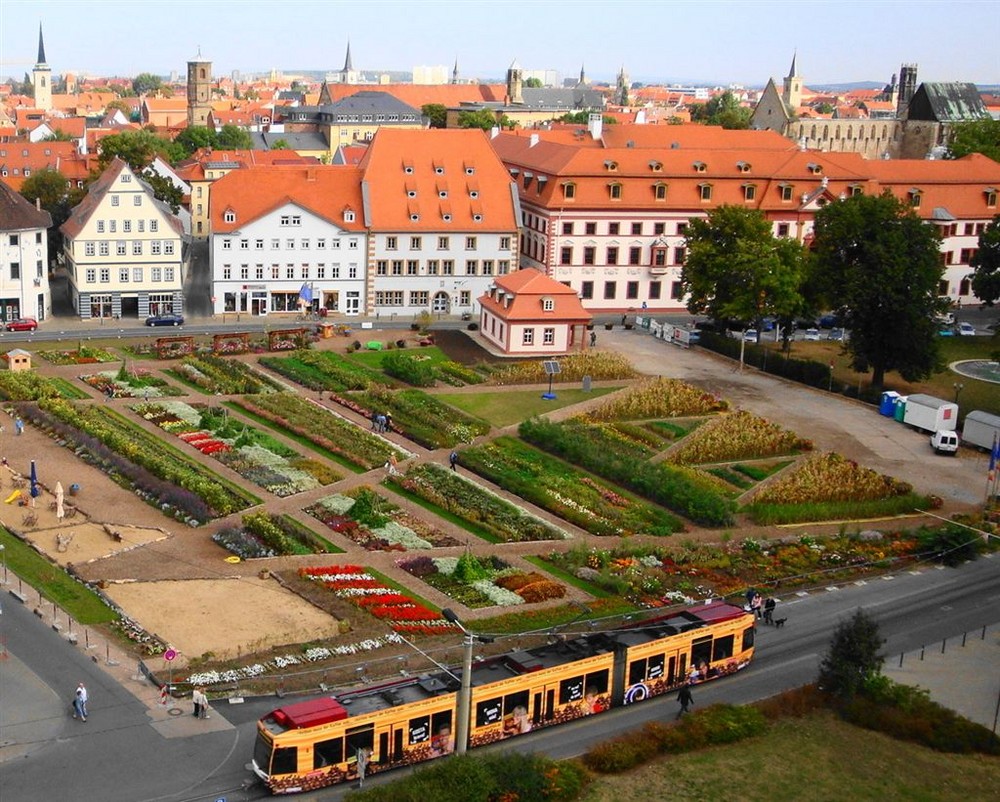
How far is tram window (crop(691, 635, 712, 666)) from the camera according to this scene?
3662 centimetres

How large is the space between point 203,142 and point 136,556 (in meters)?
104

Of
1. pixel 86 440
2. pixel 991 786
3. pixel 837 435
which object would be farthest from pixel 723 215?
pixel 991 786

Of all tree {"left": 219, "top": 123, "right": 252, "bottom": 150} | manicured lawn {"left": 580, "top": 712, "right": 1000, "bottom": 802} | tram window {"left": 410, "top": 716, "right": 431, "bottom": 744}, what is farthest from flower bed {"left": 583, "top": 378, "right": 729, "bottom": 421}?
tree {"left": 219, "top": 123, "right": 252, "bottom": 150}

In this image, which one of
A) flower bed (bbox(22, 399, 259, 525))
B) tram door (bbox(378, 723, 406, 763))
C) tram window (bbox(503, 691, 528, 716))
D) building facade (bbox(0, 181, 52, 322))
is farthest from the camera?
building facade (bbox(0, 181, 52, 322))

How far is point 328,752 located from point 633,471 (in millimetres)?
26731

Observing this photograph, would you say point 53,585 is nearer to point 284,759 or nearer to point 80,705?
point 80,705

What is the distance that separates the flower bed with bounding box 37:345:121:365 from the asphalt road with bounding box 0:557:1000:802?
107ft

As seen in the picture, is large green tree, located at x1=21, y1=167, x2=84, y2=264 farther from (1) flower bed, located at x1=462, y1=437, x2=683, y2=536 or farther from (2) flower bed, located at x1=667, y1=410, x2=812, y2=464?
(2) flower bed, located at x1=667, y1=410, x2=812, y2=464

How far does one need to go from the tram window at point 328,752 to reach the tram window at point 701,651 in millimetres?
11281

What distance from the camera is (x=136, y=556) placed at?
44.3 metres

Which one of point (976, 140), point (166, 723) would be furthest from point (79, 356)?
point (976, 140)

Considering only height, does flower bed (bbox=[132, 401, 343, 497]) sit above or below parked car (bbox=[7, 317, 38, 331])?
below

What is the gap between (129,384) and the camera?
6644 cm

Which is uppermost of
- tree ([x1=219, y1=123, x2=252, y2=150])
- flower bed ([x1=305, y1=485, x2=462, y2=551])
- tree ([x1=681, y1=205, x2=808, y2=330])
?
tree ([x1=219, y1=123, x2=252, y2=150])
